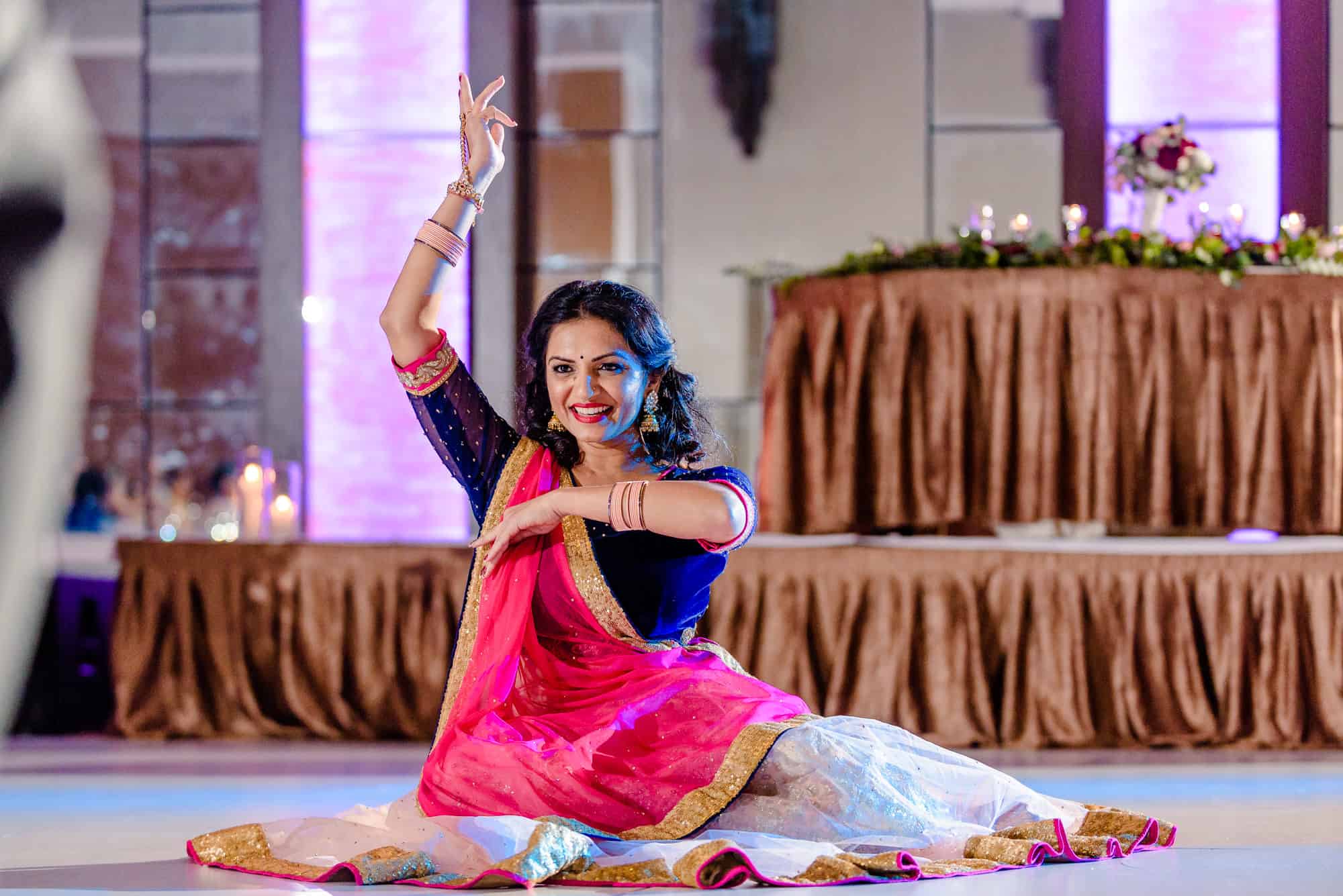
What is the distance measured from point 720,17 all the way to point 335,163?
1.97 meters

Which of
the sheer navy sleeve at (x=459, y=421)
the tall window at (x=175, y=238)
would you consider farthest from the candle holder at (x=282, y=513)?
the sheer navy sleeve at (x=459, y=421)

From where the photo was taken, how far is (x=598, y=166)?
23.9 ft

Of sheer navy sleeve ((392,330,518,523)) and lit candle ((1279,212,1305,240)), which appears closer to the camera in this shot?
sheer navy sleeve ((392,330,518,523))

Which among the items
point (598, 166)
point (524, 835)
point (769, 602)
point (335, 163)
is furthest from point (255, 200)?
point (524, 835)

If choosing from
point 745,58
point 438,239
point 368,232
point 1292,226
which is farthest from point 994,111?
point 438,239

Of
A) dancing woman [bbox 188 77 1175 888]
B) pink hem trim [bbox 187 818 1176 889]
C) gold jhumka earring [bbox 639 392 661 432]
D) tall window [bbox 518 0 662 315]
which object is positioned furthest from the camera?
tall window [bbox 518 0 662 315]

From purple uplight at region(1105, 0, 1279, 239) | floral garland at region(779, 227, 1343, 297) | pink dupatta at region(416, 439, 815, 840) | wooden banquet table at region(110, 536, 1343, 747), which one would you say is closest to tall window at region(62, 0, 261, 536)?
wooden banquet table at region(110, 536, 1343, 747)

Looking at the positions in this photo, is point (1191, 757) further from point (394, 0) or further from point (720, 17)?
point (394, 0)

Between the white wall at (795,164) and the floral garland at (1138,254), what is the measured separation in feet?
7.38

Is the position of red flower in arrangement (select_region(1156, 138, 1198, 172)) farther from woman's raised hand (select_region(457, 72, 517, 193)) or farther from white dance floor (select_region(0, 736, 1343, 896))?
woman's raised hand (select_region(457, 72, 517, 193))

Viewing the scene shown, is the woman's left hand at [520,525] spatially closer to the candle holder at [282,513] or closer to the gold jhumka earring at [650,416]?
the gold jhumka earring at [650,416]

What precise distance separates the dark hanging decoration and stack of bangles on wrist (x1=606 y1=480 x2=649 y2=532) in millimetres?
4824

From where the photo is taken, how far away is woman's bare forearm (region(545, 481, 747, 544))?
250 centimetres

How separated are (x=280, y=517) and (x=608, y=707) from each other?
9.47ft
